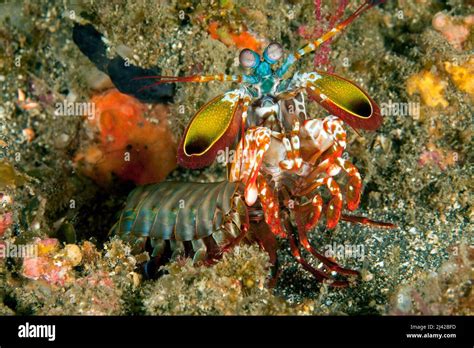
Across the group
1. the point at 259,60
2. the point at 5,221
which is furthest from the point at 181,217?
the point at 259,60

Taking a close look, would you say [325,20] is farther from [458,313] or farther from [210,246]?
[458,313]

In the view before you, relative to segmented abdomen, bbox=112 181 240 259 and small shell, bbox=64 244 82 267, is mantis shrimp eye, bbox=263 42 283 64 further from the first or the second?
small shell, bbox=64 244 82 267

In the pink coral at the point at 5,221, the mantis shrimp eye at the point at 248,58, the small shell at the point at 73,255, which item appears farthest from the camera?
the pink coral at the point at 5,221

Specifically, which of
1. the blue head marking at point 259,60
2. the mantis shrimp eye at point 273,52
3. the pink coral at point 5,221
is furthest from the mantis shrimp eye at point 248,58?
the pink coral at point 5,221

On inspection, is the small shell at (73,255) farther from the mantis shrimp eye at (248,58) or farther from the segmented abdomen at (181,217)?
the mantis shrimp eye at (248,58)

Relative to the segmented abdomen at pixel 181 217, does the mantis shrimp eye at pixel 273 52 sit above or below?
above

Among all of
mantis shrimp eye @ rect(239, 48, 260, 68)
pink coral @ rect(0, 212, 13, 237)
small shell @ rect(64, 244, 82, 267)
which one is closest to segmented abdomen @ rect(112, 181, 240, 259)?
small shell @ rect(64, 244, 82, 267)

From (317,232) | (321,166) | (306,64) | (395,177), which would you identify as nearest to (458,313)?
(321,166)
